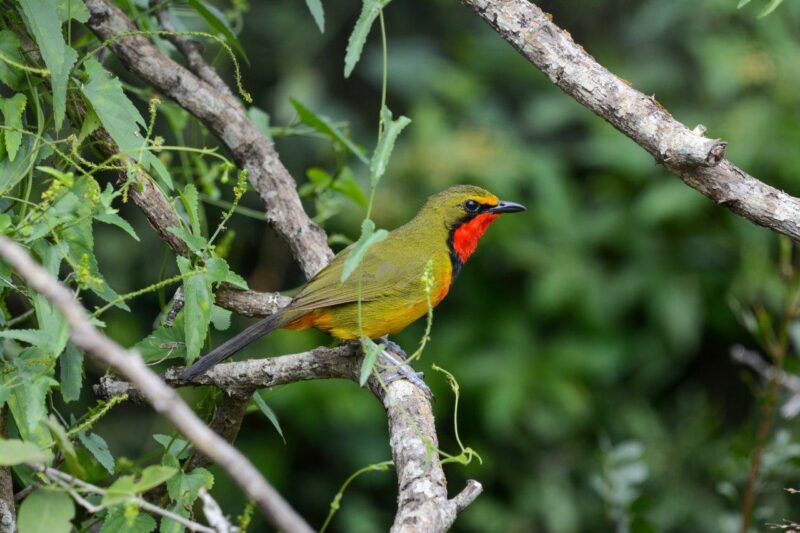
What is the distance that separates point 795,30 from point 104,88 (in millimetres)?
→ 5250

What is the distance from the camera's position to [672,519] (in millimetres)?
6281

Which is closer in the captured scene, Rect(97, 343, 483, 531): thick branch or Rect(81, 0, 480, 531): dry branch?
Rect(97, 343, 483, 531): thick branch

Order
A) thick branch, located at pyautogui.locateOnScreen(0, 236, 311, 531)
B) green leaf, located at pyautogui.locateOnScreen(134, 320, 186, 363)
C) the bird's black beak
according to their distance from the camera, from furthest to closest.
A: the bird's black beak < green leaf, located at pyautogui.locateOnScreen(134, 320, 186, 363) < thick branch, located at pyautogui.locateOnScreen(0, 236, 311, 531)

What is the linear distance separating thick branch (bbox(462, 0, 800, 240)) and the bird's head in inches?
63.9

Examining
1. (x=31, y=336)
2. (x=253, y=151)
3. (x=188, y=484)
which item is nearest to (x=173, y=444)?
(x=188, y=484)

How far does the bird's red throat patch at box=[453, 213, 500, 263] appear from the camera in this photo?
174 inches

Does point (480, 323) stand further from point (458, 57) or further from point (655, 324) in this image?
point (458, 57)

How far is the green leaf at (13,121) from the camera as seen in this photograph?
2.59 meters

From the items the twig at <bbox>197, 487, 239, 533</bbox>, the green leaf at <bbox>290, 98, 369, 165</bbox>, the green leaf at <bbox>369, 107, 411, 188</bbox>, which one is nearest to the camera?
the twig at <bbox>197, 487, 239, 533</bbox>

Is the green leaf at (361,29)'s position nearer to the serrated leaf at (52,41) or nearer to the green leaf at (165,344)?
the serrated leaf at (52,41)

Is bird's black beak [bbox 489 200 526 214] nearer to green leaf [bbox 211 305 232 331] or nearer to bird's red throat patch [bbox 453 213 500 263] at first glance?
bird's red throat patch [bbox 453 213 500 263]

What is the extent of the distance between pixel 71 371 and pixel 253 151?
4.11ft

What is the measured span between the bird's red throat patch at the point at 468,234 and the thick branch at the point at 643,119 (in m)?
1.64

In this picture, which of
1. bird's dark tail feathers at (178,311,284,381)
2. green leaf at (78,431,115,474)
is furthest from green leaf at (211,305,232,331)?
green leaf at (78,431,115,474)
